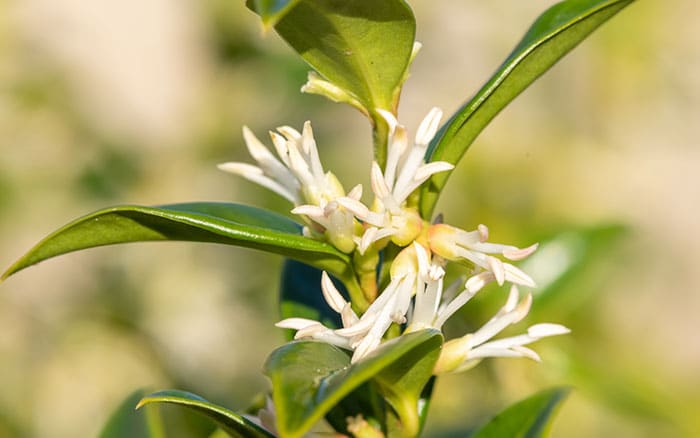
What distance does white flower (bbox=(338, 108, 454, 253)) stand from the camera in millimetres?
884

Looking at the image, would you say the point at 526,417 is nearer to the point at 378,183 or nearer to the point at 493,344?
the point at 493,344

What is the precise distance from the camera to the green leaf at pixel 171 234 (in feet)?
2.89

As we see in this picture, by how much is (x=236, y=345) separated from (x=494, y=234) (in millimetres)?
756

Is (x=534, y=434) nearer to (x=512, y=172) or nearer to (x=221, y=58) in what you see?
(x=512, y=172)

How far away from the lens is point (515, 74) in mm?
952

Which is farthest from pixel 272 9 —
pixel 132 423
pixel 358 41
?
pixel 132 423

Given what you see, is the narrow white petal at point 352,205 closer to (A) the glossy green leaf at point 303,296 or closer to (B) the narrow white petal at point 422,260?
(B) the narrow white petal at point 422,260

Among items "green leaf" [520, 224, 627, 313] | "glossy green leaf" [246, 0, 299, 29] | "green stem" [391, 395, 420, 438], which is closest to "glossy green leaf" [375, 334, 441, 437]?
"green stem" [391, 395, 420, 438]

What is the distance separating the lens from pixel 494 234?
2.56 m

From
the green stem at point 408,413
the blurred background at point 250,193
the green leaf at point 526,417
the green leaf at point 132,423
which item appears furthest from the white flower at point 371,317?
the blurred background at point 250,193

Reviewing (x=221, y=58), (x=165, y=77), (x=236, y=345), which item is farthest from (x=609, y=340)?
(x=165, y=77)

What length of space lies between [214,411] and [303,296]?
343 mm

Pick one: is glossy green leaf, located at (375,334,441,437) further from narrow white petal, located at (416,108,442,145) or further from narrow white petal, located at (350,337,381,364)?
narrow white petal, located at (416,108,442,145)

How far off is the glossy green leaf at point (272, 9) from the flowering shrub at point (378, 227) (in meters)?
0.10
